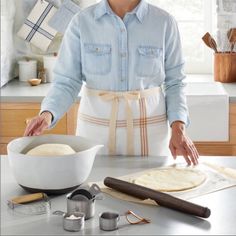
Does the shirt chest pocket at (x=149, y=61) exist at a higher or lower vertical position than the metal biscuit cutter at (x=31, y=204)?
higher

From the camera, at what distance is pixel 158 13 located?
2258 millimetres

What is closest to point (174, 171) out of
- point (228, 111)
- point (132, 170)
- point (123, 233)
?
point (132, 170)

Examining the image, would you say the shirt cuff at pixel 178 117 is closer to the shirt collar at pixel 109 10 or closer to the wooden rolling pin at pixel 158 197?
the shirt collar at pixel 109 10

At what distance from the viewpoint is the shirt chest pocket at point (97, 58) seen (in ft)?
7.33

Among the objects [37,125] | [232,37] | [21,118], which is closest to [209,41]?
Result: [232,37]

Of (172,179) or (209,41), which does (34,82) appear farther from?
(172,179)

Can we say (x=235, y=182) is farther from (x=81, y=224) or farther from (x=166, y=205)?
(x=81, y=224)

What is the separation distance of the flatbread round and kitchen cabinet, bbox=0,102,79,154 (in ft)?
4.79

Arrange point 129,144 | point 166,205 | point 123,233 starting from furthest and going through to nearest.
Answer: point 129,144 → point 166,205 → point 123,233

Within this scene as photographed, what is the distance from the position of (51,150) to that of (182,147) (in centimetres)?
49

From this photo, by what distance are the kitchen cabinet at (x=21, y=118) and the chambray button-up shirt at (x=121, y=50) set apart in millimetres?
1041

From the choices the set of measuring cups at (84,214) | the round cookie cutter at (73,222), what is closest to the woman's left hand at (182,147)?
the set of measuring cups at (84,214)

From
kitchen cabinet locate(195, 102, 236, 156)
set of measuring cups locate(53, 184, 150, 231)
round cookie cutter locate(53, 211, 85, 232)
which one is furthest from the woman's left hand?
kitchen cabinet locate(195, 102, 236, 156)

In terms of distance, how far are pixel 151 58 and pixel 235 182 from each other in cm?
63
